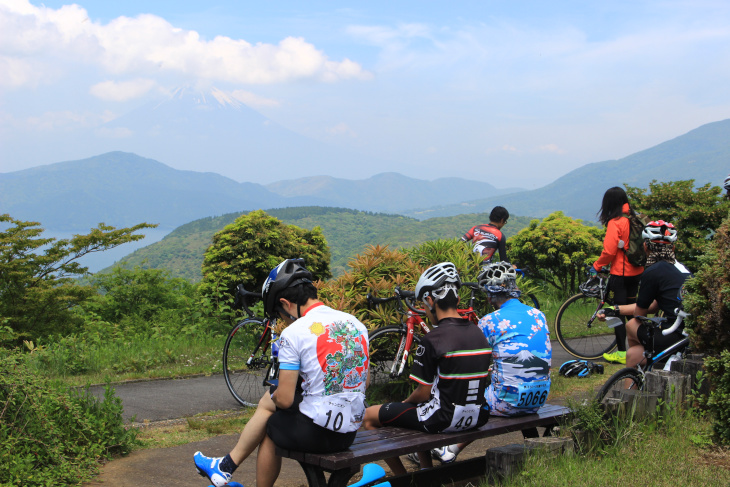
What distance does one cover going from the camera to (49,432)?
4.48 m

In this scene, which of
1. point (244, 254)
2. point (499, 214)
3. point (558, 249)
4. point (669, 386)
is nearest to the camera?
point (669, 386)

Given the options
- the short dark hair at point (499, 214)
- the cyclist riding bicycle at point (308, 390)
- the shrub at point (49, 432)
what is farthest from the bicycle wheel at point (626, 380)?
the short dark hair at point (499, 214)

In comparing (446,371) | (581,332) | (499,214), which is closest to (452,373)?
(446,371)

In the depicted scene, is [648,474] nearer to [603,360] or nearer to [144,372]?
[603,360]

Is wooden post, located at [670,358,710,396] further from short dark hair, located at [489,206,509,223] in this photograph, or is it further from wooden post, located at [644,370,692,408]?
short dark hair, located at [489,206,509,223]

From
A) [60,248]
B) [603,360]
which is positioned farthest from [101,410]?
[60,248]

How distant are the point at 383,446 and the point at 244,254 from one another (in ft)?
27.0

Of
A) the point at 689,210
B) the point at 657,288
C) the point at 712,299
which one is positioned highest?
the point at 689,210

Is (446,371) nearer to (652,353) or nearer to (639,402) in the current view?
(639,402)

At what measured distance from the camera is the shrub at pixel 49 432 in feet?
13.9

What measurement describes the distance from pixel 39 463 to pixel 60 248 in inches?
414

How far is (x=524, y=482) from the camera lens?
12.5 ft

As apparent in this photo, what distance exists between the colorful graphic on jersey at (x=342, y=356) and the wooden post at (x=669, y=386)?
8.74 ft

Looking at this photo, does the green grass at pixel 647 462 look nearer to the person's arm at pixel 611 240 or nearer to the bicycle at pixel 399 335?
the bicycle at pixel 399 335
